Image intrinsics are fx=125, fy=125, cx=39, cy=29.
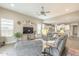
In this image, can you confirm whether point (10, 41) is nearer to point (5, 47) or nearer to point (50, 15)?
point (5, 47)

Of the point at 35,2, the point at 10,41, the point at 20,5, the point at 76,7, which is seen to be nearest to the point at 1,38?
the point at 10,41

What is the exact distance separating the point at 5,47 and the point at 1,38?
0.20m

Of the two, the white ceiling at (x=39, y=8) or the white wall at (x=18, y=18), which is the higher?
the white ceiling at (x=39, y=8)

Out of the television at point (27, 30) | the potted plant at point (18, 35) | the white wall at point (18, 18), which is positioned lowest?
the potted plant at point (18, 35)

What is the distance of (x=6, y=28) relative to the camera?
8.68 feet

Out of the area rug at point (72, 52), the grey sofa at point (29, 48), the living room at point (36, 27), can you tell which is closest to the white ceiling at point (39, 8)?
the living room at point (36, 27)

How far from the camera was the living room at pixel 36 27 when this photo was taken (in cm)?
259

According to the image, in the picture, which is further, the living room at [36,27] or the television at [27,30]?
the television at [27,30]

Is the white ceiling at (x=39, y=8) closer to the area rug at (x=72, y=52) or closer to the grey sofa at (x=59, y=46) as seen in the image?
the grey sofa at (x=59, y=46)

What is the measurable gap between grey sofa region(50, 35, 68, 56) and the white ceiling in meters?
0.54

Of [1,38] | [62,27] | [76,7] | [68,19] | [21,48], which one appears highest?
[76,7]

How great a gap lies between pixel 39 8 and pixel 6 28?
819mm

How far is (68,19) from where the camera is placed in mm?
2713

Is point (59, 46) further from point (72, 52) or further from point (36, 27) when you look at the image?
point (36, 27)
